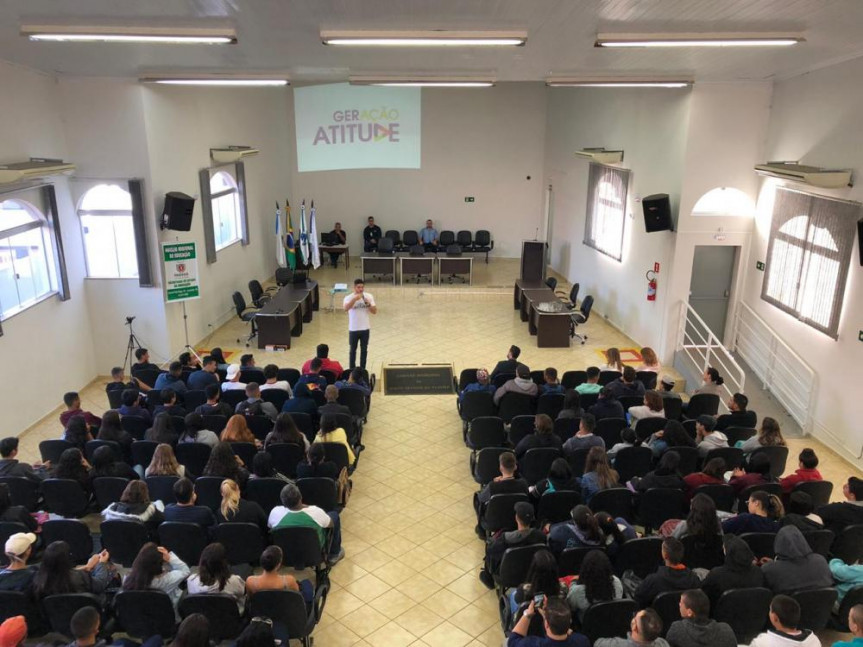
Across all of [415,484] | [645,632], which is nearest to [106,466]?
[415,484]

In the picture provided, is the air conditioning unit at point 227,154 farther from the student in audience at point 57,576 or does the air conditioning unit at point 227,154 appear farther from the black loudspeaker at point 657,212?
the student in audience at point 57,576

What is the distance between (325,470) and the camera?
6.58m

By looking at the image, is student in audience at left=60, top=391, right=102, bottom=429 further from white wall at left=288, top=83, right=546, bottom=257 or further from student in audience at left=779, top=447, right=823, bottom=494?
white wall at left=288, top=83, right=546, bottom=257

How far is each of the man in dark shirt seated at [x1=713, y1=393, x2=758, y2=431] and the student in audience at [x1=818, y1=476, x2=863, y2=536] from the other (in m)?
1.98

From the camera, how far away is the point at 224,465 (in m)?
6.27

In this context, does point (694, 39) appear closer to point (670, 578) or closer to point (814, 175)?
point (814, 175)

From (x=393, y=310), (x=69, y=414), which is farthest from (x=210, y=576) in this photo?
(x=393, y=310)

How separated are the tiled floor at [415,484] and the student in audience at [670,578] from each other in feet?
4.77

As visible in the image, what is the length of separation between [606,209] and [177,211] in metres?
8.66

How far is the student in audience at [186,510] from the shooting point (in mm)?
5613

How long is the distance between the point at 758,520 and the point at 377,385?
6581 mm

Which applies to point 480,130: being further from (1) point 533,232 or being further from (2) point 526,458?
(2) point 526,458

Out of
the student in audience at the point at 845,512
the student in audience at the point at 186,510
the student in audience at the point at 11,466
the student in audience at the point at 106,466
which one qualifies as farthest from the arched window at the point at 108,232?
the student in audience at the point at 845,512

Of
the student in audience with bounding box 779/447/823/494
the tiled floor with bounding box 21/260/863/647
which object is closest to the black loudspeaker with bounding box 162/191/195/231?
the tiled floor with bounding box 21/260/863/647
